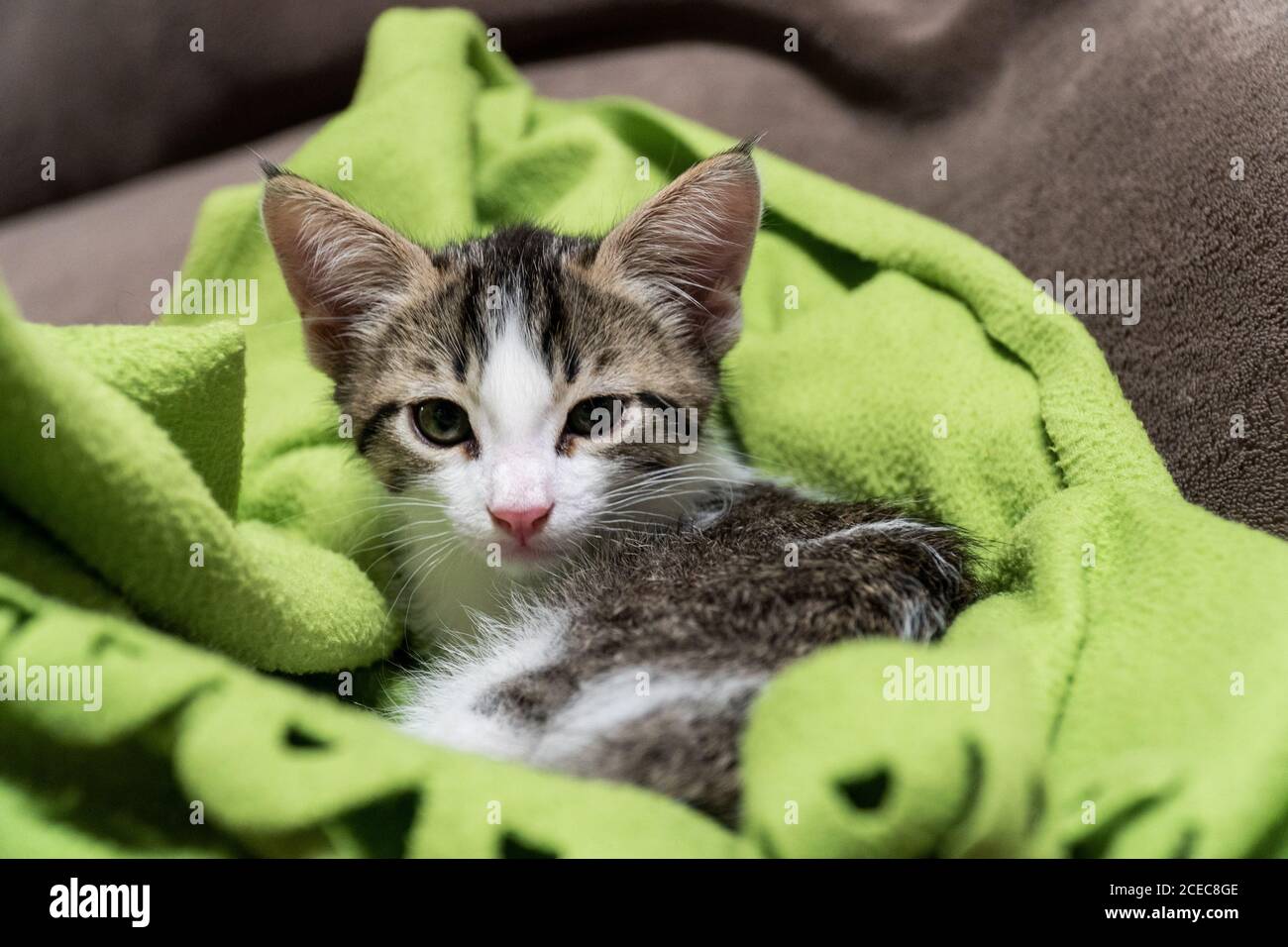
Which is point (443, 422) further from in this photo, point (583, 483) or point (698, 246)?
point (698, 246)

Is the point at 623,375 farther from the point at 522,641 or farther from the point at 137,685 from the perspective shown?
the point at 137,685

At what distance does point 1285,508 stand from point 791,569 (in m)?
0.63

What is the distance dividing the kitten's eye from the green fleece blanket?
327mm

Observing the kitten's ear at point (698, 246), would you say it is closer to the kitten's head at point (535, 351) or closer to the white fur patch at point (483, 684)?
the kitten's head at point (535, 351)

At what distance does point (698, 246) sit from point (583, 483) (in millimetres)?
358

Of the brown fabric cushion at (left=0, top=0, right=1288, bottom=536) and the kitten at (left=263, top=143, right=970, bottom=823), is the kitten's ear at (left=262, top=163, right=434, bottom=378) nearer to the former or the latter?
the kitten at (left=263, top=143, right=970, bottom=823)

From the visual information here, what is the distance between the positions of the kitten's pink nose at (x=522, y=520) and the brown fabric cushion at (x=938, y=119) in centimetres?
81

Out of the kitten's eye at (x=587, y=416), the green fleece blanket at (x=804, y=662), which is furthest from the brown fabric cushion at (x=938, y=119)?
the kitten's eye at (x=587, y=416)

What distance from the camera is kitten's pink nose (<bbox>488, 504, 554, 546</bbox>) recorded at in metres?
1.05

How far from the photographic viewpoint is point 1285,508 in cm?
117

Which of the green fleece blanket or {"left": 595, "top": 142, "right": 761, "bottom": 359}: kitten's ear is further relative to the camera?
{"left": 595, "top": 142, "right": 761, "bottom": 359}: kitten's ear

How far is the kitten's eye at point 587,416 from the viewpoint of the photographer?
3.83 feet

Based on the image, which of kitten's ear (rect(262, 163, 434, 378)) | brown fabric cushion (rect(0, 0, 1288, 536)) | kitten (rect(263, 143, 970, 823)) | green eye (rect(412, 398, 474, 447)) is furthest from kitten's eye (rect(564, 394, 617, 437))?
brown fabric cushion (rect(0, 0, 1288, 536))
